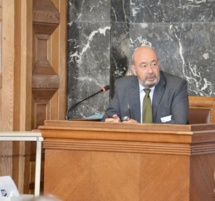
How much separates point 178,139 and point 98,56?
9.24ft

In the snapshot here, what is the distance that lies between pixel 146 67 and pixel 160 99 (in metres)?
0.34

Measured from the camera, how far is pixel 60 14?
7145 mm

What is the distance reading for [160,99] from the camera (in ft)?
18.3

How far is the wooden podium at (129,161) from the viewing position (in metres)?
4.54

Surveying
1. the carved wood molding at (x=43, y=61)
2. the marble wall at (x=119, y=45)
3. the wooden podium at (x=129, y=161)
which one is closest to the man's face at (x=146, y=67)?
the wooden podium at (x=129, y=161)

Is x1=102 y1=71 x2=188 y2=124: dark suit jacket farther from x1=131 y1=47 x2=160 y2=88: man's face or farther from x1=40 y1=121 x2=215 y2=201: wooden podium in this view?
x1=40 y1=121 x2=215 y2=201: wooden podium

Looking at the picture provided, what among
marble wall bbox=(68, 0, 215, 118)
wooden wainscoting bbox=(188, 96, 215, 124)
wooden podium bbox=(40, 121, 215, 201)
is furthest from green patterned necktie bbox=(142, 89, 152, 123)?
marble wall bbox=(68, 0, 215, 118)

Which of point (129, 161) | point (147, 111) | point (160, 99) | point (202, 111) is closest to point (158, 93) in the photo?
point (160, 99)

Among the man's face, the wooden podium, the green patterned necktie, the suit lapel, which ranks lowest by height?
the wooden podium

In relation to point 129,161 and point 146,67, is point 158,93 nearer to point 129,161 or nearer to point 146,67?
point 146,67

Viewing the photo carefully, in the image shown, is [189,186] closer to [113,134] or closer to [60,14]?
[113,134]

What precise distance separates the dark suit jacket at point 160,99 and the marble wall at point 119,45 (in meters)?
1.34

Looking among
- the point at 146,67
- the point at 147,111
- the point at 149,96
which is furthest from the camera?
the point at 146,67

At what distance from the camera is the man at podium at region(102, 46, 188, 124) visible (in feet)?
18.1
